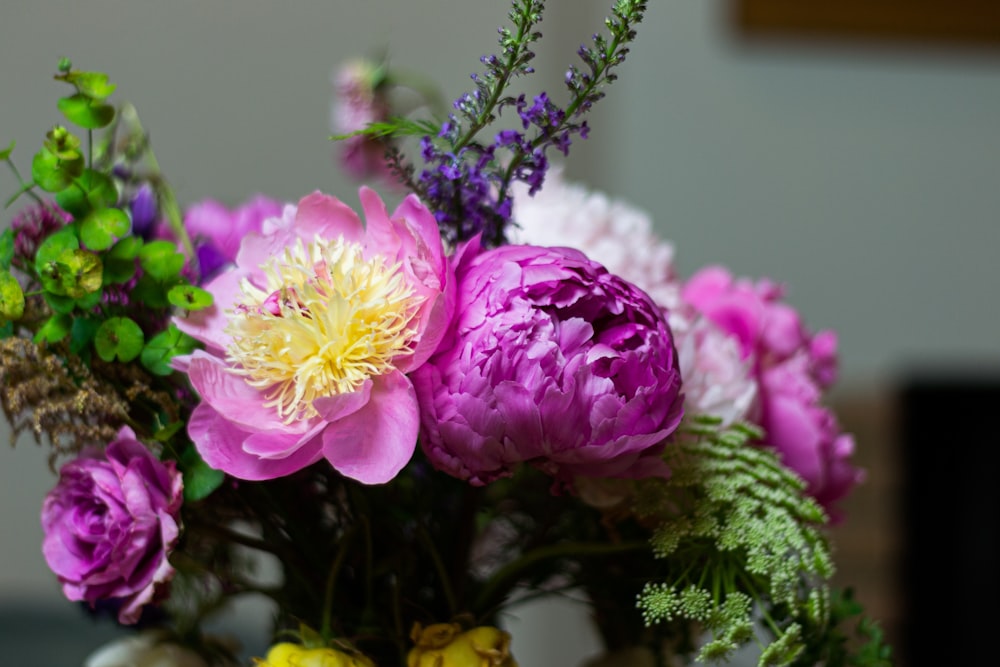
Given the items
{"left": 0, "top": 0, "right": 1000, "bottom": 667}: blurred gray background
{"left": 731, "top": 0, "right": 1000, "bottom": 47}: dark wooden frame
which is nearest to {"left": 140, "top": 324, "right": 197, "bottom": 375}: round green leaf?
{"left": 0, "top": 0, "right": 1000, "bottom": 667}: blurred gray background

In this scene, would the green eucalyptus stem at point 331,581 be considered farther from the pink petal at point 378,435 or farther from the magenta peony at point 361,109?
the magenta peony at point 361,109

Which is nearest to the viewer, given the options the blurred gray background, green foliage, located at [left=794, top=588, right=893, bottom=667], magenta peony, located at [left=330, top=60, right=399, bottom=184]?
green foliage, located at [left=794, top=588, right=893, bottom=667]

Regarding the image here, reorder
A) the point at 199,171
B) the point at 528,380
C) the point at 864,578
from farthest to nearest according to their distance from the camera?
the point at 864,578 < the point at 199,171 < the point at 528,380

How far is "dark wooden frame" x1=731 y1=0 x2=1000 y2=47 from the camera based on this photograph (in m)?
1.74

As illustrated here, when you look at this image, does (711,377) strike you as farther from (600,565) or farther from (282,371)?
(282,371)

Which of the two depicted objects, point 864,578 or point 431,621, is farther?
point 864,578

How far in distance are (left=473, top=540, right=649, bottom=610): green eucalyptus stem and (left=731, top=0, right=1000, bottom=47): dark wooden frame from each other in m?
1.44

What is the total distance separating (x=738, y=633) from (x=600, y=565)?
102mm

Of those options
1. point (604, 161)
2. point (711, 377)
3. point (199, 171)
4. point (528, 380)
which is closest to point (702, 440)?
point (711, 377)

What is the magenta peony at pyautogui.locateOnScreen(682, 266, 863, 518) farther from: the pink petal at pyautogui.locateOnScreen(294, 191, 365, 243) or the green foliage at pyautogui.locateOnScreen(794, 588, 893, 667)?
the pink petal at pyautogui.locateOnScreen(294, 191, 365, 243)

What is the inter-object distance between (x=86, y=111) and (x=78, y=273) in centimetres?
9

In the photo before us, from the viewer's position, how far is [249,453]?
0.40 meters

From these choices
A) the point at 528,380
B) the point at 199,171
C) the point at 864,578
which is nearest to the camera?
the point at 528,380

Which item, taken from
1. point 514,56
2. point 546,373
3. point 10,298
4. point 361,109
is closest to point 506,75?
point 514,56
